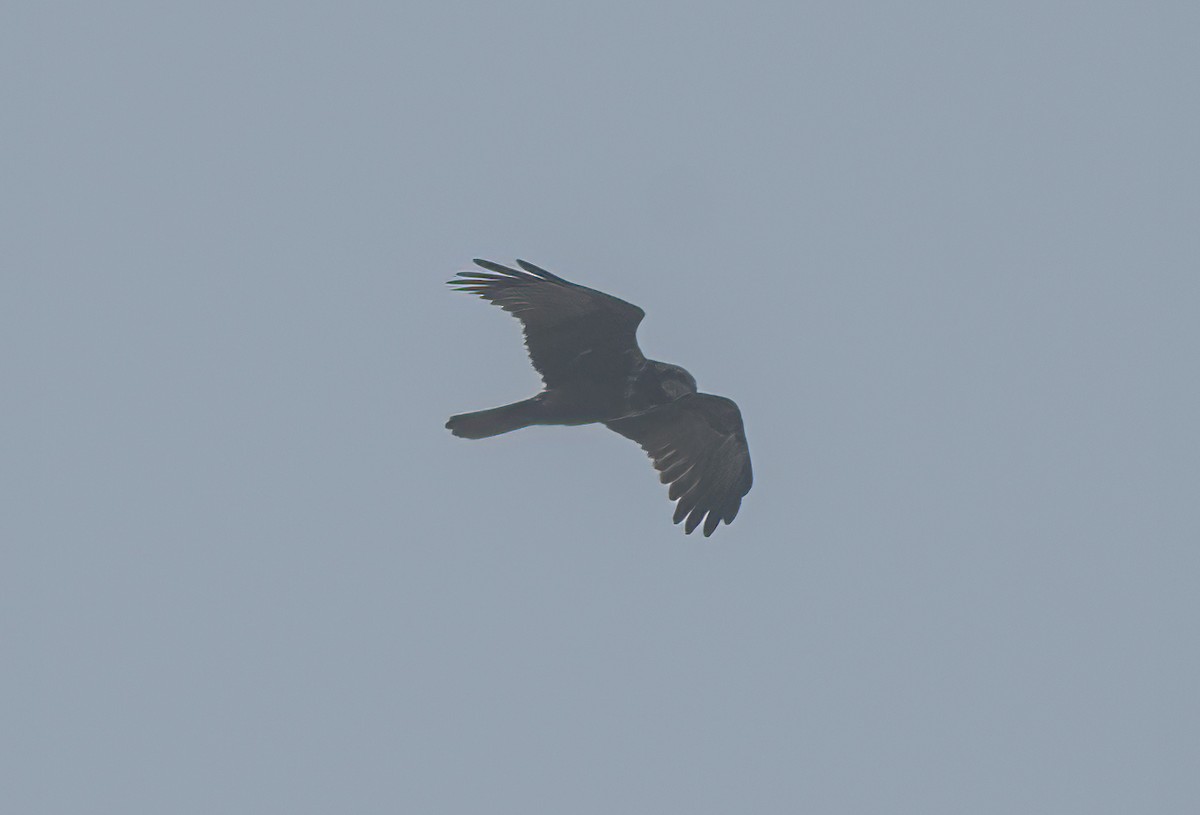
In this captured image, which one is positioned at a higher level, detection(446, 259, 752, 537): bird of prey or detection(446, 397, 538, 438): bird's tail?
detection(446, 259, 752, 537): bird of prey

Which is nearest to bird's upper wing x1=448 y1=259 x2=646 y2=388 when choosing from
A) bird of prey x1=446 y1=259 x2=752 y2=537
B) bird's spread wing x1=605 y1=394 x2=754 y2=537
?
bird of prey x1=446 y1=259 x2=752 y2=537

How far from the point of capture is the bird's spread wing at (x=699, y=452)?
16.5 metres

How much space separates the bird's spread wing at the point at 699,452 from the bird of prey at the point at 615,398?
0.03 feet

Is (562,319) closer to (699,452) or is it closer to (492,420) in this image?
(492,420)

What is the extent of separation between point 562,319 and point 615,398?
0.98m

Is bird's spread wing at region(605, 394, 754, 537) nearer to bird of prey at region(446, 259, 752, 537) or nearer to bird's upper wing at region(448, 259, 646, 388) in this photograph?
bird of prey at region(446, 259, 752, 537)

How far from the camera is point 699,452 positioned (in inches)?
654

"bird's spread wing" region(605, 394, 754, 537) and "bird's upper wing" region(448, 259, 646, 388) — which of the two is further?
"bird's spread wing" region(605, 394, 754, 537)

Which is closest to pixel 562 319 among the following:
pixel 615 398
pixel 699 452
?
pixel 615 398

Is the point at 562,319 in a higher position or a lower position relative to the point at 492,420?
higher

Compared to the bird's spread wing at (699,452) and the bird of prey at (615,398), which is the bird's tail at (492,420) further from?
the bird's spread wing at (699,452)

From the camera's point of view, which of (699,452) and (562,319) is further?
(699,452)

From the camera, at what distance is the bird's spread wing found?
54.1 feet

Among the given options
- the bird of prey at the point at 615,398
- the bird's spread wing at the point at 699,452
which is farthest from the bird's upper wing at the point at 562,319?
the bird's spread wing at the point at 699,452
